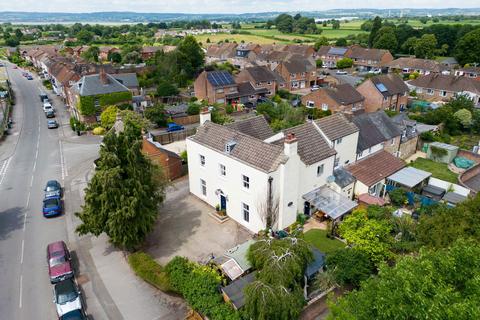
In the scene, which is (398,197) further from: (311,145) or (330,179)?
(311,145)

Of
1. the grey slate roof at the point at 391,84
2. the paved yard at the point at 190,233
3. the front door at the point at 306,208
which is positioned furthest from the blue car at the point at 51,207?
the grey slate roof at the point at 391,84

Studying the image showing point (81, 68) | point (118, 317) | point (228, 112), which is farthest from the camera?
point (81, 68)

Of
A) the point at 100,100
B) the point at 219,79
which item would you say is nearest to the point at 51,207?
the point at 100,100

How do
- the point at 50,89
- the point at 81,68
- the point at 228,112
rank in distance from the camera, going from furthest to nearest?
the point at 50,89
the point at 81,68
the point at 228,112

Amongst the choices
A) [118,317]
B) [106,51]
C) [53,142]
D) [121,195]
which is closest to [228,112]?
[53,142]

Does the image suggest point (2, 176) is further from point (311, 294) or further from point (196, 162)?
point (311, 294)

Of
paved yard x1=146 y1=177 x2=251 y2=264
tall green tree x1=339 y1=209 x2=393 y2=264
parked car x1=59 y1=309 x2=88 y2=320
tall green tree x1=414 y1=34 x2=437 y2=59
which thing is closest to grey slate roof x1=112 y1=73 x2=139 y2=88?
paved yard x1=146 y1=177 x2=251 y2=264

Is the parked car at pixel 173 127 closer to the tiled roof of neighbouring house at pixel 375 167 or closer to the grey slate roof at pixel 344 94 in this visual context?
the grey slate roof at pixel 344 94

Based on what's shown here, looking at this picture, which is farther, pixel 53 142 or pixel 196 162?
pixel 53 142
